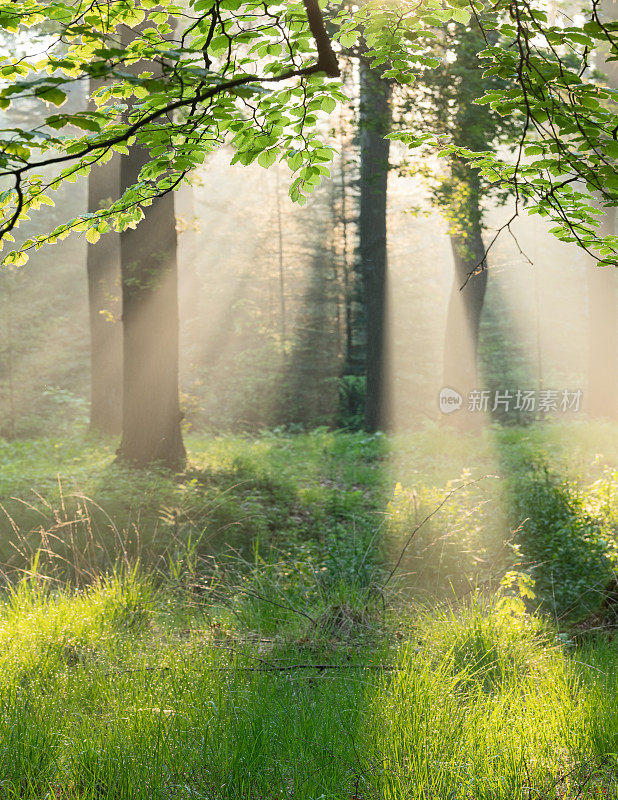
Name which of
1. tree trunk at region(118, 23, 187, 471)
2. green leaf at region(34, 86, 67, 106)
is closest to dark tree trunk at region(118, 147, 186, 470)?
tree trunk at region(118, 23, 187, 471)

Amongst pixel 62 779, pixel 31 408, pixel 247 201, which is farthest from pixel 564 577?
pixel 247 201

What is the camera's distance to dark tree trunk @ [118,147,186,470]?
27.7 ft

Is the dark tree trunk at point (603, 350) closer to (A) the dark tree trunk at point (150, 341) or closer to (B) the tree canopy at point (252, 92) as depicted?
(A) the dark tree trunk at point (150, 341)

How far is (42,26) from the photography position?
1295 cm

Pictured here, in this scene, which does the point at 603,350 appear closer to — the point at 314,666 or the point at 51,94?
the point at 314,666

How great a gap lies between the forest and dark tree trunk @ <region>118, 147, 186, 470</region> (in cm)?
4

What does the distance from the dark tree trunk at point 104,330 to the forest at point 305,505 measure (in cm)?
6

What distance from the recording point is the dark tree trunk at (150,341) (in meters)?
8.45

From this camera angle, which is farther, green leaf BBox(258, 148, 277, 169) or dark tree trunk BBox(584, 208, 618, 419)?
dark tree trunk BBox(584, 208, 618, 419)

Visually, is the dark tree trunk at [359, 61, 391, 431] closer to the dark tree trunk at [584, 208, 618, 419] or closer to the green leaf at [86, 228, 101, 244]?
the dark tree trunk at [584, 208, 618, 419]

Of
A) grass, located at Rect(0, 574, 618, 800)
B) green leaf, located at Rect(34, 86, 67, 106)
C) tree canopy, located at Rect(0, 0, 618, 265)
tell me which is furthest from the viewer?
grass, located at Rect(0, 574, 618, 800)

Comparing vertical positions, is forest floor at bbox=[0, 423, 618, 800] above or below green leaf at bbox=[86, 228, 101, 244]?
below

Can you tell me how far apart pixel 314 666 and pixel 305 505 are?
15.9 ft

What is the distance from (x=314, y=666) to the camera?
136 inches
